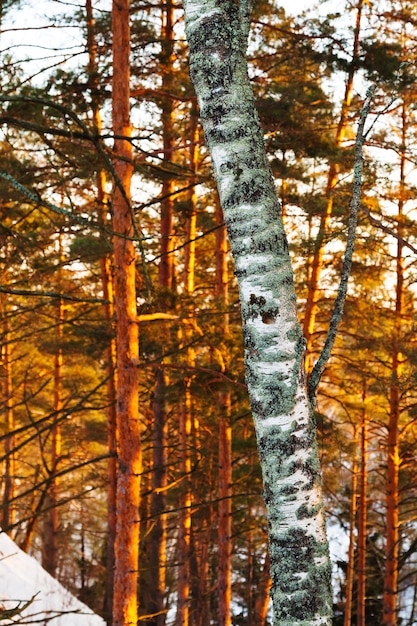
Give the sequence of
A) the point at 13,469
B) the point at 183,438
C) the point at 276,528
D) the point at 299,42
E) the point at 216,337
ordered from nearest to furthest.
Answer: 1. the point at 276,528
2. the point at 216,337
3. the point at 299,42
4. the point at 183,438
5. the point at 13,469

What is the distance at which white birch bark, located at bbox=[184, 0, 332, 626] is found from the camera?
1908mm

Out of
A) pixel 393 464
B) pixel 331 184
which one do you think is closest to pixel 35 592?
pixel 393 464

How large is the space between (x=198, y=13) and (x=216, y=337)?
584 cm

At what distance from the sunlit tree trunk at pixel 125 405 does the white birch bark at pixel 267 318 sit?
3.72m

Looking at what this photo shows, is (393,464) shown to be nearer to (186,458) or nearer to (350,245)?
(186,458)

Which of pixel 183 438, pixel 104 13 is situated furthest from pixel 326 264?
pixel 104 13

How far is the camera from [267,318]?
196cm

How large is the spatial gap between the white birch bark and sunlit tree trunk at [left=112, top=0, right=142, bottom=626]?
3.72m

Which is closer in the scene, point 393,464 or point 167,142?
point 167,142

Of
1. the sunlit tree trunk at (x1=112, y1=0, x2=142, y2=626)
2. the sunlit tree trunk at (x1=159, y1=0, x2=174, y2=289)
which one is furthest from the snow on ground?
the sunlit tree trunk at (x1=159, y1=0, x2=174, y2=289)

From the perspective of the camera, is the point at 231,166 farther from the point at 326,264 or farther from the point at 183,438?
the point at 183,438

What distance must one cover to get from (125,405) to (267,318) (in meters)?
4.04

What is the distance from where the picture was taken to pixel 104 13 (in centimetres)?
780

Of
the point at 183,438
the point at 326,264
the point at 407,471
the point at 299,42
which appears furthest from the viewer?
the point at 407,471
